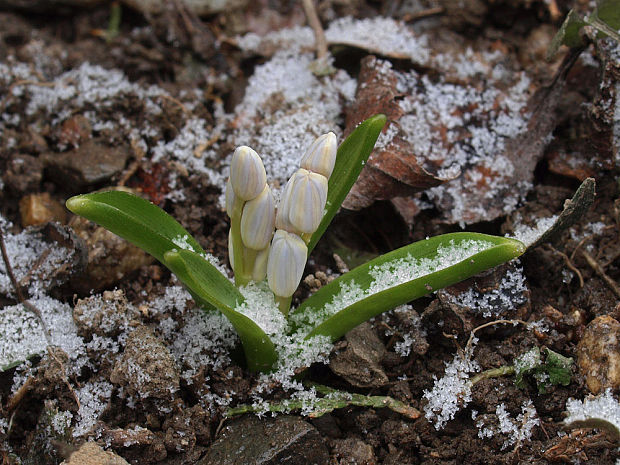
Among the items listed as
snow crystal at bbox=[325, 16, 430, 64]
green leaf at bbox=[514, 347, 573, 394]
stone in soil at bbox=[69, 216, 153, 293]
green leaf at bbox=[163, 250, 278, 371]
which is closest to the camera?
green leaf at bbox=[163, 250, 278, 371]

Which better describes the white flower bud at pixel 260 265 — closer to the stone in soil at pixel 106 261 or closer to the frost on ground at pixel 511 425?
the stone in soil at pixel 106 261

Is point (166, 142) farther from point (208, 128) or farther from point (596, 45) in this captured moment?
point (596, 45)

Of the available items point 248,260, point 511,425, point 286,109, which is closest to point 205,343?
point 248,260

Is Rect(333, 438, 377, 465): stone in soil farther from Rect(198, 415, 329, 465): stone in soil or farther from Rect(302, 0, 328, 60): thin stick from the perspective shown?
Rect(302, 0, 328, 60): thin stick

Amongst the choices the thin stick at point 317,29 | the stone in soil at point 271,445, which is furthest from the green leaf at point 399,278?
the thin stick at point 317,29

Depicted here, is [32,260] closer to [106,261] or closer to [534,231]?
[106,261]

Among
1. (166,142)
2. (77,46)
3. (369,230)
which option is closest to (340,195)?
(369,230)

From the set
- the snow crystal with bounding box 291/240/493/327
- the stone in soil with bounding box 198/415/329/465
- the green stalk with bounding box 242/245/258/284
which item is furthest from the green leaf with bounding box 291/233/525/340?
the stone in soil with bounding box 198/415/329/465
